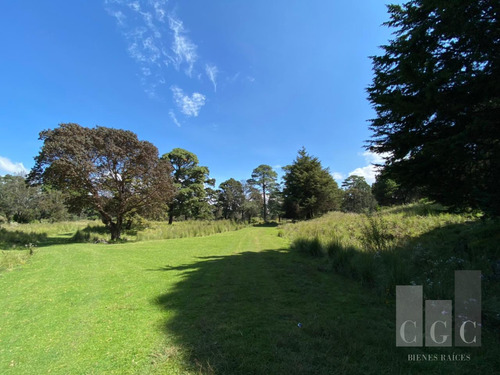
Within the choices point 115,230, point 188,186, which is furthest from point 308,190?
point 115,230

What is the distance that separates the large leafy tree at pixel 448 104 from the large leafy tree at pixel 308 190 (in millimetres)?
24345

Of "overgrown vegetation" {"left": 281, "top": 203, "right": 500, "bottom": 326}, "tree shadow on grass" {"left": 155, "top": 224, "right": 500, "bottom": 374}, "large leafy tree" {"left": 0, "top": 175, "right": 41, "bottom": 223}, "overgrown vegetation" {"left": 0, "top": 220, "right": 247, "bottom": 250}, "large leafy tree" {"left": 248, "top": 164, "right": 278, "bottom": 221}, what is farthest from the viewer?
"large leafy tree" {"left": 248, "top": 164, "right": 278, "bottom": 221}

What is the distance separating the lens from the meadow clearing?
2406mm

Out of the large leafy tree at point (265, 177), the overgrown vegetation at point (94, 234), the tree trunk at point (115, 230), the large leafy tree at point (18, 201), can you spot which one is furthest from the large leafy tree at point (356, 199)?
the large leafy tree at point (18, 201)

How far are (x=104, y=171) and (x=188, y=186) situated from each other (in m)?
20.3

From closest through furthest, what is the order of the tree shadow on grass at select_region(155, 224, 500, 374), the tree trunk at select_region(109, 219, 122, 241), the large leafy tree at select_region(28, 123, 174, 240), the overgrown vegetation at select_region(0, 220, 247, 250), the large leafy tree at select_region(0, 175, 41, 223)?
the tree shadow on grass at select_region(155, 224, 500, 374), the large leafy tree at select_region(28, 123, 174, 240), the overgrown vegetation at select_region(0, 220, 247, 250), the tree trunk at select_region(109, 219, 122, 241), the large leafy tree at select_region(0, 175, 41, 223)

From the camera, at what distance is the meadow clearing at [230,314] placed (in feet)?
7.89

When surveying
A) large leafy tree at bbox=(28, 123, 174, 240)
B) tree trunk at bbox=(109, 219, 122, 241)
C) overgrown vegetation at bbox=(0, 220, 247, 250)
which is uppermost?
large leafy tree at bbox=(28, 123, 174, 240)

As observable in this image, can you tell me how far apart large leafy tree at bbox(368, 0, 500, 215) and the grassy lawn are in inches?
129

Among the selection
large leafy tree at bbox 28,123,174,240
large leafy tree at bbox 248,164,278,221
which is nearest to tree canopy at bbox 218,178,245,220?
large leafy tree at bbox 248,164,278,221

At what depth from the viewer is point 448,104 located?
474 centimetres

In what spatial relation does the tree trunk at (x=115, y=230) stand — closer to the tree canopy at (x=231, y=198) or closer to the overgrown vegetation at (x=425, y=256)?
the overgrown vegetation at (x=425, y=256)

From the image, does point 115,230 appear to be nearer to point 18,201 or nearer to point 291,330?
point 291,330

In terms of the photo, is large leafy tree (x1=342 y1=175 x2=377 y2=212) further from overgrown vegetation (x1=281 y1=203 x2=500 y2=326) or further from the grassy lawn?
the grassy lawn
